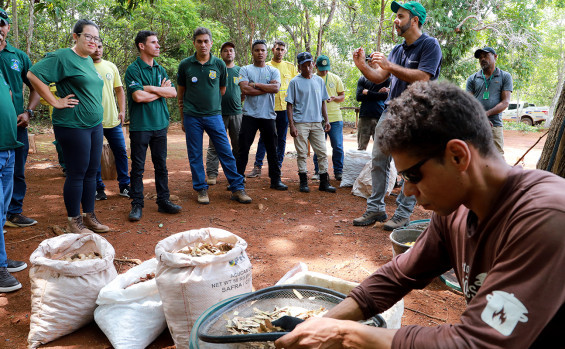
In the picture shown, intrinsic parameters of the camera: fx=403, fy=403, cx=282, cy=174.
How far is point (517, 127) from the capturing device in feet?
65.6

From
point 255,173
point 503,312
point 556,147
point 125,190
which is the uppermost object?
point 556,147

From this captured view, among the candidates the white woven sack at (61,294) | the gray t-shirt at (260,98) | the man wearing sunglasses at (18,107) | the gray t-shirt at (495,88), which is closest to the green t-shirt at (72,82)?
the man wearing sunglasses at (18,107)

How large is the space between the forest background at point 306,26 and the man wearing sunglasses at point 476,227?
38.3ft

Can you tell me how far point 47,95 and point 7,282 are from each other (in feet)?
5.42

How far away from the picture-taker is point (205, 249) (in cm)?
264

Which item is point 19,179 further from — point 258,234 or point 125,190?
point 258,234

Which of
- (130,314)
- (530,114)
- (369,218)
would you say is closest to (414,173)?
(130,314)

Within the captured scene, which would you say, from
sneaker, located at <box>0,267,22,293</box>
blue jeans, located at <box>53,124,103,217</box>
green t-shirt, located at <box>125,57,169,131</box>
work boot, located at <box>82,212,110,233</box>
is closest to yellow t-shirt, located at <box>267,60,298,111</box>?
green t-shirt, located at <box>125,57,169,131</box>

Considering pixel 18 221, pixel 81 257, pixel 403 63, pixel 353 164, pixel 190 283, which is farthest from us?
pixel 353 164

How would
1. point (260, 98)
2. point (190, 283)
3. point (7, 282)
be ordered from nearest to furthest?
point (190, 283) → point (7, 282) → point (260, 98)

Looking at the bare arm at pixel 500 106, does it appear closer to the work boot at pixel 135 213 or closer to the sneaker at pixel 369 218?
the sneaker at pixel 369 218

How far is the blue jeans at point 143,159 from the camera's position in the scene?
4727 mm

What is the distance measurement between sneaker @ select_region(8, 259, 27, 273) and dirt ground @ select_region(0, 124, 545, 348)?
5cm

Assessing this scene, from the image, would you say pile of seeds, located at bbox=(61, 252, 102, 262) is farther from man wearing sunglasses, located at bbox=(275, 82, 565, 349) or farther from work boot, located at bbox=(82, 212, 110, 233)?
man wearing sunglasses, located at bbox=(275, 82, 565, 349)
